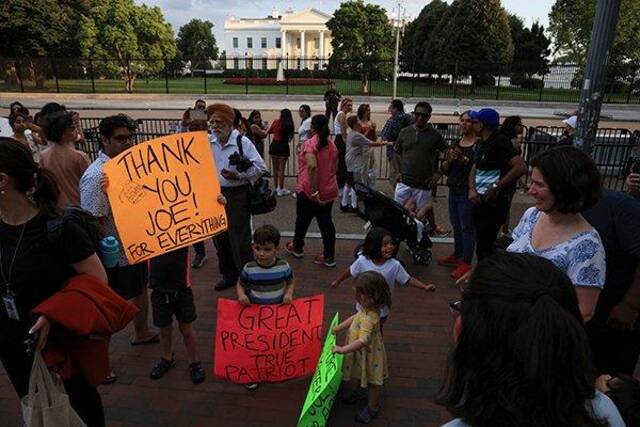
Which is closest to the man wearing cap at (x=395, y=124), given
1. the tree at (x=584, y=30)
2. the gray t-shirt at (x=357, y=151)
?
the gray t-shirt at (x=357, y=151)

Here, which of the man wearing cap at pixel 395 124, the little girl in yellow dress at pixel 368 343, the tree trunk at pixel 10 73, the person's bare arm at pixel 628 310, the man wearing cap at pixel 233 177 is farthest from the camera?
the tree trunk at pixel 10 73

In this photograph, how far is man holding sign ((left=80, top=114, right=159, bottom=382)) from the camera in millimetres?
3418

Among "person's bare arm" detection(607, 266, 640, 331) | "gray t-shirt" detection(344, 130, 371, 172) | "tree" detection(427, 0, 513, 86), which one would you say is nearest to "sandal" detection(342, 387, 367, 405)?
"person's bare arm" detection(607, 266, 640, 331)

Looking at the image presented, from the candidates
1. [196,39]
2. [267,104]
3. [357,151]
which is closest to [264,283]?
[357,151]

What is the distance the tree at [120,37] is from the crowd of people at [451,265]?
30.6m

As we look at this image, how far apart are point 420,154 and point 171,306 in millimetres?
3662

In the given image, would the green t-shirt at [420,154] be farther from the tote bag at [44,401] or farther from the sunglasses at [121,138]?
the tote bag at [44,401]

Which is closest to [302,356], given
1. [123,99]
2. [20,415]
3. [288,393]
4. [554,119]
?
[288,393]

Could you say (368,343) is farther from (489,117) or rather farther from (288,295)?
(489,117)

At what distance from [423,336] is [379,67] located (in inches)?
1382

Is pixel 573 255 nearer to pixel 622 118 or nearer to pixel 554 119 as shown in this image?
pixel 554 119

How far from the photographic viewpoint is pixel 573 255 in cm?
237

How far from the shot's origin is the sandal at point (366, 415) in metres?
3.30

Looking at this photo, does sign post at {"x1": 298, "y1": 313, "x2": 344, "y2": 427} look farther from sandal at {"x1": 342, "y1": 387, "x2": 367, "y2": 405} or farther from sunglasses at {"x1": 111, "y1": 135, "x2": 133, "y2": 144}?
sunglasses at {"x1": 111, "y1": 135, "x2": 133, "y2": 144}
